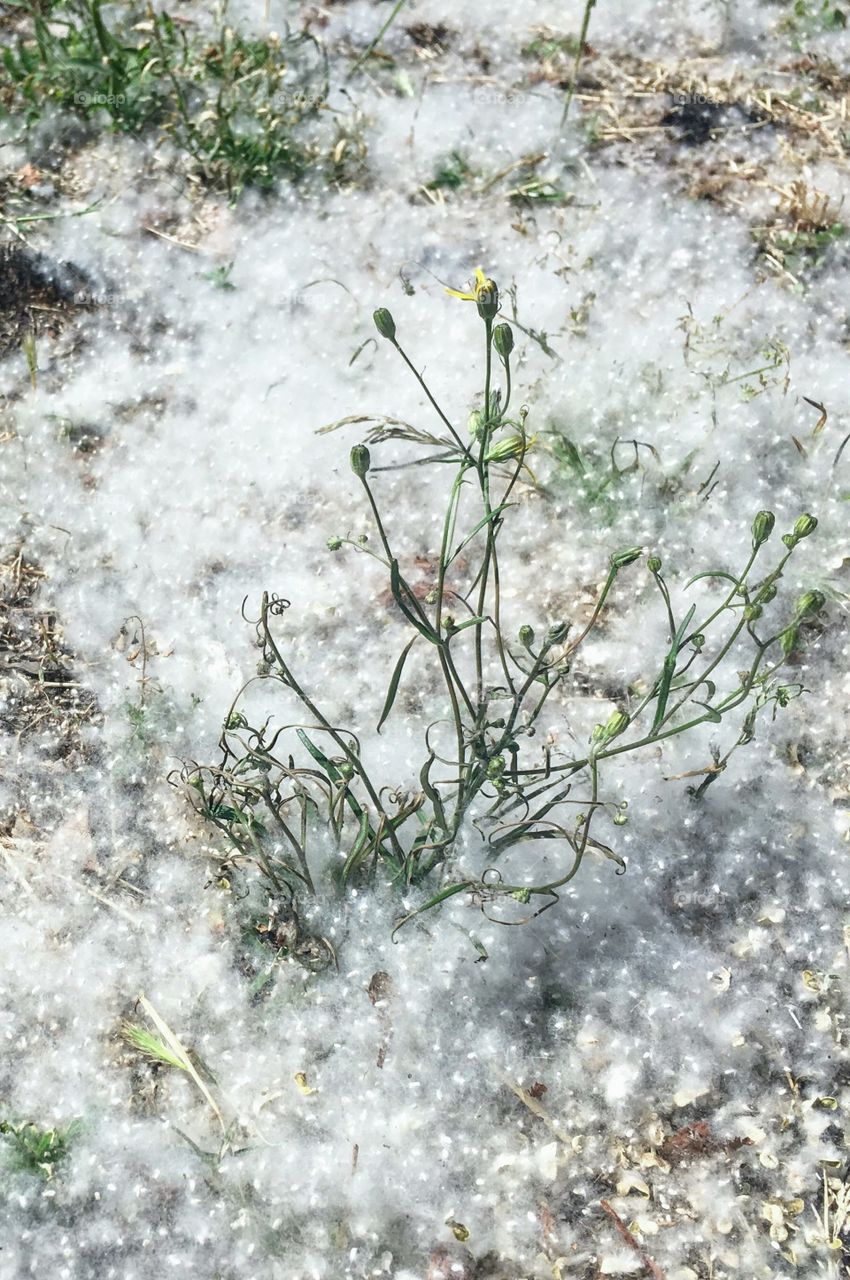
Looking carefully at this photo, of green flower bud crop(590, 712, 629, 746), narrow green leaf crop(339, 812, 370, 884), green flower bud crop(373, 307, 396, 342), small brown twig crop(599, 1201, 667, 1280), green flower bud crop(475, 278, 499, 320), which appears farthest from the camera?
narrow green leaf crop(339, 812, 370, 884)

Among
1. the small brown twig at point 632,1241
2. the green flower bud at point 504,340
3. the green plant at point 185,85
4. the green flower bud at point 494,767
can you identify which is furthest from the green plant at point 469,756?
the green plant at point 185,85

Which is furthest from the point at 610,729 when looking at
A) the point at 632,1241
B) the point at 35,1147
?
the point at 35,1147

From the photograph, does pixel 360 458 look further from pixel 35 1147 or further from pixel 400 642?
pixel 35 1147

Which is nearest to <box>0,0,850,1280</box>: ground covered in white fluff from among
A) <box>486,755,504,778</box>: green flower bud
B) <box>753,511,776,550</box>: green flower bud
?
<box>486,755,504,778</box>: green flower bud

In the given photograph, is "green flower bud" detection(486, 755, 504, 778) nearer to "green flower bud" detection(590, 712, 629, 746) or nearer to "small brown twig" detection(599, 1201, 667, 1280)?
"green flower bud" detection(590, 712, 629, 746)

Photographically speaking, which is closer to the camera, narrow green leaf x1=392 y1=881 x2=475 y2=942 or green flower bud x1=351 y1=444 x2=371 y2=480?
green flower bud x1=351 y1=444 x2=371 y2=480

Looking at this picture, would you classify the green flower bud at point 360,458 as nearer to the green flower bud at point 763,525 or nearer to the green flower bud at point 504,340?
the green flower bud at point 504,340

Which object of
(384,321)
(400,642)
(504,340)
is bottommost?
(504,340)
